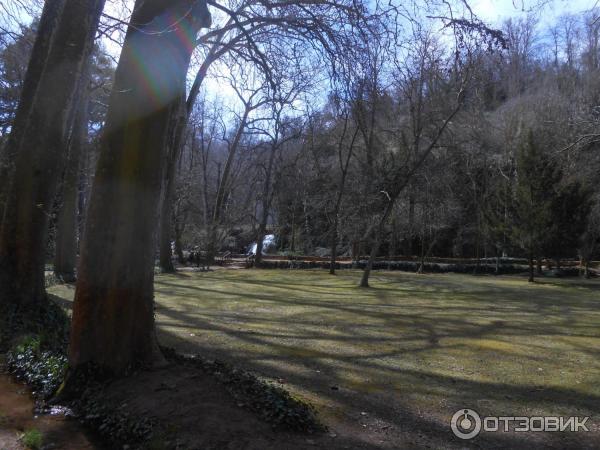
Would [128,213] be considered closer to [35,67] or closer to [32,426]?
[32,426]

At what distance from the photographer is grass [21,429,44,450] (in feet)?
14.2

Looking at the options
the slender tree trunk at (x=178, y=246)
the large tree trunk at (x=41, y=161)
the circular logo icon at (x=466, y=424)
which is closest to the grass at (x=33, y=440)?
the circular logo icon at (x=466, y=424)

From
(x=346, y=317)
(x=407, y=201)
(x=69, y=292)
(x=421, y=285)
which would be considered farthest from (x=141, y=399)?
(x=407, y=201)

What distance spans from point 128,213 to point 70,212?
1552cm

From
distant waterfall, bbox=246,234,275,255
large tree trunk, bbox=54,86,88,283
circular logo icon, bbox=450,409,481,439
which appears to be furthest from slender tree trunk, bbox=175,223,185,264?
circular logo icon, bbox=450,409,481,439

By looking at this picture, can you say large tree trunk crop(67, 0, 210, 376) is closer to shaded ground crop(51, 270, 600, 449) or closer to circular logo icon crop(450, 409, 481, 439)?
shaded ground crop(51, 270, 600, 449)

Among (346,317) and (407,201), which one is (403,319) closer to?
(346,317)

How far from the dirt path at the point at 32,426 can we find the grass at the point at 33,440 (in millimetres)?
31

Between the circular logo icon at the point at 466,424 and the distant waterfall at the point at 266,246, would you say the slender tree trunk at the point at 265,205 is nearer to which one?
the distant waterfall at the point at 266,246

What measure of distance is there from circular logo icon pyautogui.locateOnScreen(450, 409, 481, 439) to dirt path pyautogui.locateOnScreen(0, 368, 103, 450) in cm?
310

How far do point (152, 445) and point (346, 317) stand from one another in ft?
28.1

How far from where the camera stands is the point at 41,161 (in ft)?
30.1

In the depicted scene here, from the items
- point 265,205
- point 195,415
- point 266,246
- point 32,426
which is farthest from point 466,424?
point 266,246

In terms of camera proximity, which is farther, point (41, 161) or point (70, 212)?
point (70, 212)
